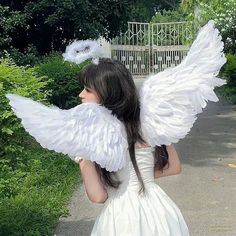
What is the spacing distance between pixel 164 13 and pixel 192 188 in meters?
30.2

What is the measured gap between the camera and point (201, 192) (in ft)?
24.7

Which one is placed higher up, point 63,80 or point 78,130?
point 78,130

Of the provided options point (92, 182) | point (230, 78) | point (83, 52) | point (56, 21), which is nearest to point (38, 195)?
point (83, 52)

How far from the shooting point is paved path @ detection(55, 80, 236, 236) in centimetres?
621

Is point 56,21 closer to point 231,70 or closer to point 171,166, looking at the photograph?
point 231,70

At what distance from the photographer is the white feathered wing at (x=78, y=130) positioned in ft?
9.68

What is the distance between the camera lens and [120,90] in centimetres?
314

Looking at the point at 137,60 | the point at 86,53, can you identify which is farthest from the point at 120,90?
the point at 137,60

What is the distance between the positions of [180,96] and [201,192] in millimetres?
4411

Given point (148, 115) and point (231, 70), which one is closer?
point (148, 115)

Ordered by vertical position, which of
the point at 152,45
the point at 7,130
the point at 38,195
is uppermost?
the point at 7,130

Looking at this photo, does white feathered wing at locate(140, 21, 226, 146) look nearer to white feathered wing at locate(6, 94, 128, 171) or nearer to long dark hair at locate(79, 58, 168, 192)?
long dark hair at locate(79, 58, 168, 192)

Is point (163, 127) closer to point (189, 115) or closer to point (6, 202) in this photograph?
point (189, 115)

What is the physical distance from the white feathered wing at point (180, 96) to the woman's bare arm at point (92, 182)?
32 centimetres
